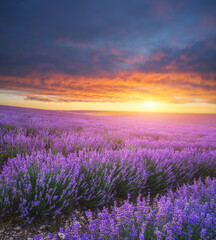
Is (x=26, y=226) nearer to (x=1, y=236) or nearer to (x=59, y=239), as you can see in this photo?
(x=1, y=236)

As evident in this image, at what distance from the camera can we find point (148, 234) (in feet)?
3.72

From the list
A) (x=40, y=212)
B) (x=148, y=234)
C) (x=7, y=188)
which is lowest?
(x=40, y=212)

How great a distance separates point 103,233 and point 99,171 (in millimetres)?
1034

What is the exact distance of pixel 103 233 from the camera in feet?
3.60

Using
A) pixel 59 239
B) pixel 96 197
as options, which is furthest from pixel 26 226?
pixel 96 197

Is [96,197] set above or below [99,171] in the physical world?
below

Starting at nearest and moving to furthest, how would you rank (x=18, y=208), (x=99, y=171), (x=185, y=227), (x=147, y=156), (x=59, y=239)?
(x=185, y=227), (x=59, y=239), (x=18, y=208), (x=99, y=171), (x=147, y=156)

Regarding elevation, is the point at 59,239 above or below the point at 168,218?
below

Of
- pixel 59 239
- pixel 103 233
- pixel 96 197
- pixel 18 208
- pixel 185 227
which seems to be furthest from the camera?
pixel 96 197

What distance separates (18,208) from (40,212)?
0.65 feet

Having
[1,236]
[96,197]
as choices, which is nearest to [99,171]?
[96,197]

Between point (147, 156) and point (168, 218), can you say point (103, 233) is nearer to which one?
point (168, 218)

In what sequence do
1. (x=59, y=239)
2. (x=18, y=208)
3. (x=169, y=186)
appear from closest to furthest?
(x=59, y=239) → (x=18, y=208) → (x=169, y=186)

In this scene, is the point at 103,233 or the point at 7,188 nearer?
the point at 103,233
